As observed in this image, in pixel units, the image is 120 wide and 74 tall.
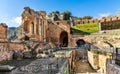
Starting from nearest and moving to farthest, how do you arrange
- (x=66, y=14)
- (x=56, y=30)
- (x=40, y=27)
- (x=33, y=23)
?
(x=33, y=23) < (x=40, y=27) < (x=56, y=30) < (x=66, y=14)

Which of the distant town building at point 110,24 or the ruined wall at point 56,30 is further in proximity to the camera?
the distant town building at point 110,24

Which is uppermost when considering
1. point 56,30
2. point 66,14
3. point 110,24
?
point 66,14

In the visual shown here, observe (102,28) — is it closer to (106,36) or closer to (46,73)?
(106,36)

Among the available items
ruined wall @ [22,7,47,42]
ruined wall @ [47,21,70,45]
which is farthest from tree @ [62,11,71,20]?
ruined wall @ [22,7,47,42]

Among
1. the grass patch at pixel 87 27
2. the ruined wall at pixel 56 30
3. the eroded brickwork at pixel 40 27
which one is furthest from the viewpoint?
the grass patch at pixel 87 27

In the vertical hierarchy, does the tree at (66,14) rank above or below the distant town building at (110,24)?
above

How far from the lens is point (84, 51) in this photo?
37531 mm

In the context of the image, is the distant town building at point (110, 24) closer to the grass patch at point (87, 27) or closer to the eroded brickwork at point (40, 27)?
the grass patch at point (87, 27)

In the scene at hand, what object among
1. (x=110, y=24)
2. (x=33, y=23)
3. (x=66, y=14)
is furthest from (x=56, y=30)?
(x=66, y=14)

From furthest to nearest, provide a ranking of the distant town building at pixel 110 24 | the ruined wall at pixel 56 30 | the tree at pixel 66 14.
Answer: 1. the tree at pixel 66 14
2. the distant town building at pixel 110 24
3. the ruined wall at pixel 56 30

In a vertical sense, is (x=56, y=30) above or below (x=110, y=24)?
below

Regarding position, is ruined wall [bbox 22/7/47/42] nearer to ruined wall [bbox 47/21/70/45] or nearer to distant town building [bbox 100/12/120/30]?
ruined wall [bbox 47/21/70/45]

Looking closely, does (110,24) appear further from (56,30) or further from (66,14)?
(66,14)

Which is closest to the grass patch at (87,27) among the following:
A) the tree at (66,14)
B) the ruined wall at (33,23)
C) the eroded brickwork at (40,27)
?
the eroded brickwork at (40,27)
